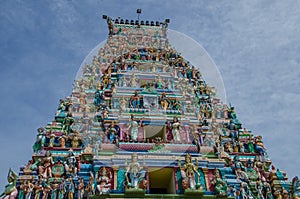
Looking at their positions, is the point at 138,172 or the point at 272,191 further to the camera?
the point at 272,191

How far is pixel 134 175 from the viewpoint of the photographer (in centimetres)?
1294

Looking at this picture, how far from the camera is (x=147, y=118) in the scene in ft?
54.9

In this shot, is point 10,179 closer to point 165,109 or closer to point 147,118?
point 147,118

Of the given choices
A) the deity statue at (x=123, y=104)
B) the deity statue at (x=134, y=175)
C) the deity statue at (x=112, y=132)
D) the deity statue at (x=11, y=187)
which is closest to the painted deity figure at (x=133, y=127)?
the deity statue at (x=112, y=132)

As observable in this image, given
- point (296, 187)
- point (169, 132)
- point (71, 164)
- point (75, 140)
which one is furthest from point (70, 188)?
point (296, 187)

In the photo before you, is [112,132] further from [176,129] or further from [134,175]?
[134,175]

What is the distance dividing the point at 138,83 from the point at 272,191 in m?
9.62

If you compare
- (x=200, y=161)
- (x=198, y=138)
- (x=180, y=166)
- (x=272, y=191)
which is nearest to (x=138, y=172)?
(x=180, y=166)

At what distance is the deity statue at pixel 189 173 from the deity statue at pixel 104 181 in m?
3.04

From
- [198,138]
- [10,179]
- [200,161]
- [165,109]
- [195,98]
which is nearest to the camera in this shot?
[10,179]

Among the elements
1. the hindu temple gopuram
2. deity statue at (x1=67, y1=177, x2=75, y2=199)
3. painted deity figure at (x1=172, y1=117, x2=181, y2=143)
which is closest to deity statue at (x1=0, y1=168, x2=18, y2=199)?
the hindu temple gopuram

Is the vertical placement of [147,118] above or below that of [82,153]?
above

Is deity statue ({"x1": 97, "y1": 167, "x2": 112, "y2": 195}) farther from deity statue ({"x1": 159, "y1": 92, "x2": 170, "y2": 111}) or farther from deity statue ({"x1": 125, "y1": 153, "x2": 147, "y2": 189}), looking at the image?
deity statue ({"x1": 159, "y1": 92, "x2": 170, "y2": 111})

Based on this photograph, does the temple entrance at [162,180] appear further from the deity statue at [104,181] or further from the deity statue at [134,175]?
the deity statue at [104,181]
